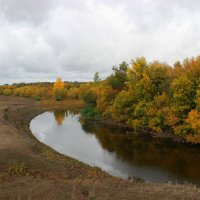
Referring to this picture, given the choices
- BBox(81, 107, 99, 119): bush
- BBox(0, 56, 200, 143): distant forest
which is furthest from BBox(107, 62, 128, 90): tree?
BBox(81, 107, 99, 119): bush

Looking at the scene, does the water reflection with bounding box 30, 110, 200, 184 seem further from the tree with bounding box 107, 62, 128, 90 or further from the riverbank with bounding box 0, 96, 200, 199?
the tree with bounding box 107, 62, 128, 90

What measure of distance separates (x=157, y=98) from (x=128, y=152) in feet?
61.7

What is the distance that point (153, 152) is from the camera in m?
48.8

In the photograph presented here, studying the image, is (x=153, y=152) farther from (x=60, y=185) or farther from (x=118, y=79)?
(x=118, y=79)

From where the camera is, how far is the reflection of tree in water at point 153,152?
4028cm

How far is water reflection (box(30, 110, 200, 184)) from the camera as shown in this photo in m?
37.9

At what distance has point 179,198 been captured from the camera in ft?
67.1

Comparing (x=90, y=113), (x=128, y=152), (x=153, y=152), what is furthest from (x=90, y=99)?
(x=153, y=152)

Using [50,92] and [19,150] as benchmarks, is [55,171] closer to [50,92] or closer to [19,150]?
[19,150]

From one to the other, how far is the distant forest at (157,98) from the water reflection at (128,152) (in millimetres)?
3820

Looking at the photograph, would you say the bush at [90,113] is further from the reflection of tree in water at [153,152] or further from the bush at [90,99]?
the reflection of tree in water at [153,152]

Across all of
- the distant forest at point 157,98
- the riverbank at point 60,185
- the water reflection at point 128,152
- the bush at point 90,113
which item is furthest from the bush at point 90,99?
the riverbank at point 60,185

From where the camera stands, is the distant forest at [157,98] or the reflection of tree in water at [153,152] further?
the distant forest at [157,98]

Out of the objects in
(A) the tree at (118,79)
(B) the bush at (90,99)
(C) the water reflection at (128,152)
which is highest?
(A) the tree at (118,79)
